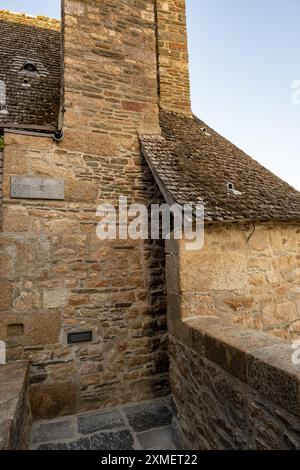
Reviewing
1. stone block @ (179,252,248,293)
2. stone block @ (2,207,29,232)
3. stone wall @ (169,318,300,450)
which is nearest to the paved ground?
stone wall @ (169,318,300,450)

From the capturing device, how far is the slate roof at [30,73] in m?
4.33

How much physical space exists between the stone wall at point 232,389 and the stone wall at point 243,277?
339mm

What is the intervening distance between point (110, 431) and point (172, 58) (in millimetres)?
6800

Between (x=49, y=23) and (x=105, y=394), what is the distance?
31.6 feet

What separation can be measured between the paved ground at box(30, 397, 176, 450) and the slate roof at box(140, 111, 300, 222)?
246 centimetres

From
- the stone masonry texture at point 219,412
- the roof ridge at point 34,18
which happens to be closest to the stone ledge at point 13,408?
the stone masonry texture at point 219,412

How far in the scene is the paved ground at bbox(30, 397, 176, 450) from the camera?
9.69 feet

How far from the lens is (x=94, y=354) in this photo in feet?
12.0

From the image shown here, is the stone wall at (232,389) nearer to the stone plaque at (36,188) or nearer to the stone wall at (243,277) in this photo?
the stone wall at (243,277)

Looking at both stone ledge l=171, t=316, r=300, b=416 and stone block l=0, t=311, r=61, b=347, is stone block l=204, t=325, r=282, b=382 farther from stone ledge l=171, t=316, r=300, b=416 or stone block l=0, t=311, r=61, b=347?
stone block l=0, t=311, r=61, b=347

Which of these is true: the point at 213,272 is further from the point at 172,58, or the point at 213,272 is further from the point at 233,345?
the point at 172,58
